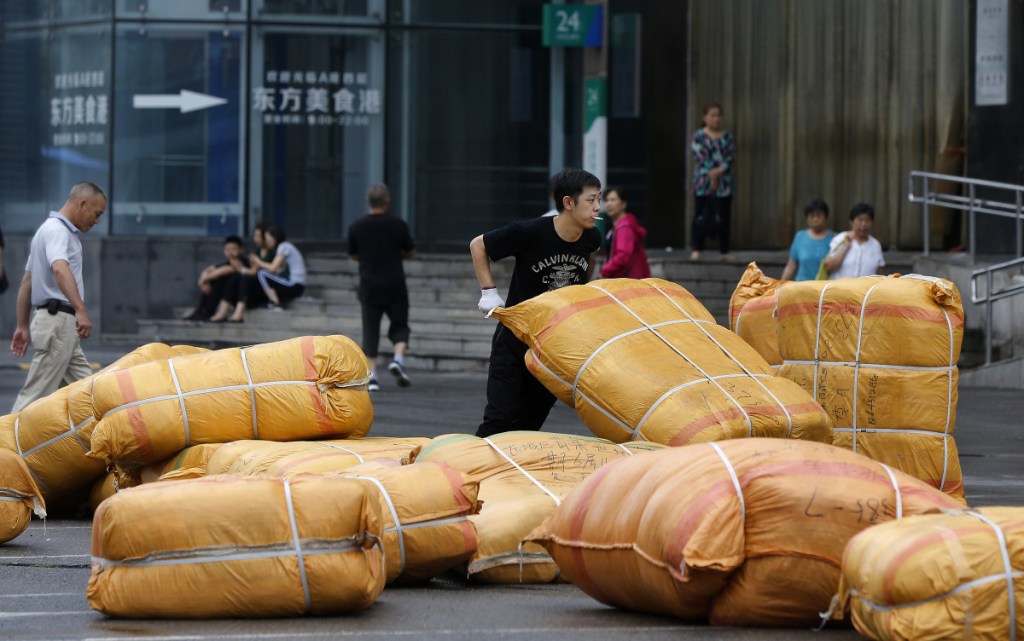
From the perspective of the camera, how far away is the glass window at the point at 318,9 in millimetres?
22656

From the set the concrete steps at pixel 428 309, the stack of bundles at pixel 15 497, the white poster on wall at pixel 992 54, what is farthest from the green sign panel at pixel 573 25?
the stack of bundles at pixel 15 497

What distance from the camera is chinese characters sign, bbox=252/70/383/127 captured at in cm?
2267

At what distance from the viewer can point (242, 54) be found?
22641 millimetres

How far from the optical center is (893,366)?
8.10m

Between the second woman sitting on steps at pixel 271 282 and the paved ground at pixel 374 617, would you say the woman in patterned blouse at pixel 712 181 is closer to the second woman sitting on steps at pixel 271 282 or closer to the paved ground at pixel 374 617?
the second woman sitting on steps at pixel 271 282

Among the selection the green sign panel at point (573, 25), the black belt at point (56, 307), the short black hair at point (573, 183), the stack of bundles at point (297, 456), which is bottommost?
the stack of bundles at point (297, 456)

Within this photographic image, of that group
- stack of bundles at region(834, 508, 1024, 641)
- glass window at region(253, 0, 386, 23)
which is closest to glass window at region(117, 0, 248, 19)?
glass window at region(253, 0, 386, 23)

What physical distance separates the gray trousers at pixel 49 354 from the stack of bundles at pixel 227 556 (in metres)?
4.71

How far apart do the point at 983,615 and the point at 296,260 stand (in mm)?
16427

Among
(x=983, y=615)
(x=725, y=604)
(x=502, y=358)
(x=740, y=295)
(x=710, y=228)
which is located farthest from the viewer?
(x=710, y=228)

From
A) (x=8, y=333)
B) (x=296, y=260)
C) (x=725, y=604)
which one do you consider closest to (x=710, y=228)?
(x=296, y=260)

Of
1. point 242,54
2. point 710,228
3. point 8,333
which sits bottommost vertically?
point 8,333

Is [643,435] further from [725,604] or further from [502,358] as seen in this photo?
[725,604]

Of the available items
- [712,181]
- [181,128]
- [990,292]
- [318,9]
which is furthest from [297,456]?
Result: [318,9]
